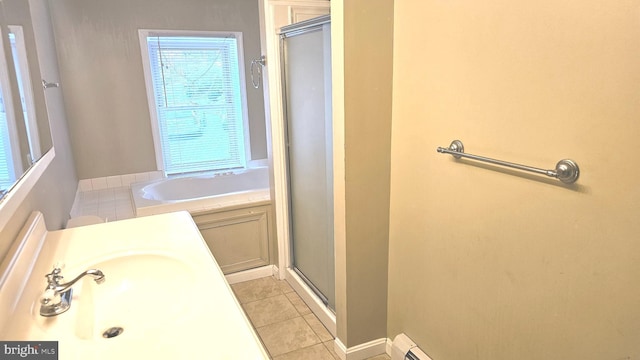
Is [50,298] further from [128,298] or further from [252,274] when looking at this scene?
[252,274]

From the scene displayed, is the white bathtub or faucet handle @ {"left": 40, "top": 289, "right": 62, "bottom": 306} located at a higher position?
faucet handle @ {"left": 40, "top": 289, "right": 62, "bottom": 306}

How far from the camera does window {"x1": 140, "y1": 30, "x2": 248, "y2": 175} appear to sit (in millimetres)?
3732

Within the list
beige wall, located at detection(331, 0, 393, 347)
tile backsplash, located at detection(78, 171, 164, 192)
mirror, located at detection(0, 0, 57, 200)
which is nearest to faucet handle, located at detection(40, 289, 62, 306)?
mirror, located at detection(0, 0, 57, 200)

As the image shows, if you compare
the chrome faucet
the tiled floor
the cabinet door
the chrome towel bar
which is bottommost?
the tiled floor

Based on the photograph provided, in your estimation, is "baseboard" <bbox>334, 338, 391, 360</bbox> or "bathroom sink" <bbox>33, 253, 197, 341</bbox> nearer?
"bathroom sink" <bbox>33, 253, 197, 341</bbox>

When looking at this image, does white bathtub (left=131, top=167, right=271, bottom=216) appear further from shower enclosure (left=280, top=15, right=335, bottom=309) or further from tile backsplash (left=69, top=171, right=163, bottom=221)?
shower enclosure (left=280, top=15, right=335, bottom=309)

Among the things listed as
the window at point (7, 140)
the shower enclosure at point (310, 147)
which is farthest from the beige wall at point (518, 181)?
the window at point (7, 140)

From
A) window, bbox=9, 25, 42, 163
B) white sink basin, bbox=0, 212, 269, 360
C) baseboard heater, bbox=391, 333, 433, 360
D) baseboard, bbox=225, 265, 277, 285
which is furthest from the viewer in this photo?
baseboard, bbox=225, 265, 277, 285

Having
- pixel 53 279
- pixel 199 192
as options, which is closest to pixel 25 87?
pixel 53 279

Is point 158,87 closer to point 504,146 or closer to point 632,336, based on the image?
point 504,146

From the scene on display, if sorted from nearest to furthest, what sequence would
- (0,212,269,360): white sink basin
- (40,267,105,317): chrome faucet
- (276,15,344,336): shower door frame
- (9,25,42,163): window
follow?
1. (0,212,269,360): white sink basin
2. (40,267,105,317): chrome faucet
3. (9,25,42,163): window
4. (276,15,344,336): shower door frame

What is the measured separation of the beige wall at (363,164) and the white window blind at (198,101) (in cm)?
252

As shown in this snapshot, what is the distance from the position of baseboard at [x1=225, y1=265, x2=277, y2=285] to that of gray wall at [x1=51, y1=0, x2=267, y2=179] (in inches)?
61.7

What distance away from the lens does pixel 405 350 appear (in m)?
1.89
